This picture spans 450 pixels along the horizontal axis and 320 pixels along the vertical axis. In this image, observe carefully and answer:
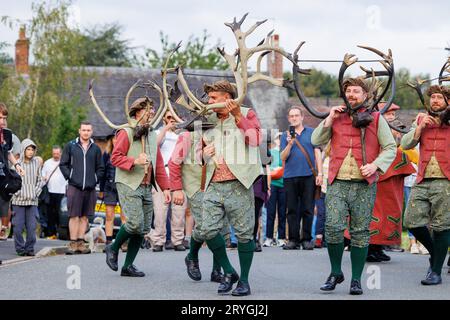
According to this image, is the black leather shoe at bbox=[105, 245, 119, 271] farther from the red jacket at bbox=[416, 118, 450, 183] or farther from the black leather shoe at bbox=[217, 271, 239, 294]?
the red jacket at bbox=[416, 118, 450, 183]

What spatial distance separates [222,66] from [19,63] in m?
17.2

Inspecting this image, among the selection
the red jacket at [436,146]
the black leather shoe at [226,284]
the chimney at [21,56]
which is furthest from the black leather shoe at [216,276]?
the chimney at [21,56]

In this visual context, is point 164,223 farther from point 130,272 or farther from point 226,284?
point 226,284

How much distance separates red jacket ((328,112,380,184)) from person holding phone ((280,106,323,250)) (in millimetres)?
Answer: 6564

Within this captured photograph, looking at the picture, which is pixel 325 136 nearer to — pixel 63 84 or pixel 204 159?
pixel 204 159

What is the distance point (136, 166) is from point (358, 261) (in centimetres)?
320

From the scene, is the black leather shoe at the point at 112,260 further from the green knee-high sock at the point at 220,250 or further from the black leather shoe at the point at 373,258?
the black leather shoe at the point at 373,258

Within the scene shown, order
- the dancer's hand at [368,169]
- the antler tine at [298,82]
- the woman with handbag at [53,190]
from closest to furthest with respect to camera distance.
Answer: the dancer's hand at [368,169] < the antler tine at [298,82] < the woman with handbag at [53,190]

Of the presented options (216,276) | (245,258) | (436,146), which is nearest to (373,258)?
(436,146)

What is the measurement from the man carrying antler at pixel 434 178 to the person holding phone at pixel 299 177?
17.5ft

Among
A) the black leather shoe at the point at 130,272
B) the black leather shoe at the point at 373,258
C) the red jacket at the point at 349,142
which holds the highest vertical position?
the red jacket at the point at 349,142

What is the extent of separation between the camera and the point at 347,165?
1142 cm

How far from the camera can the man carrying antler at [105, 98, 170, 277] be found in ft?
42.9

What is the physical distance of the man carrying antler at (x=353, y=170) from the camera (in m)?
11.4
